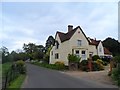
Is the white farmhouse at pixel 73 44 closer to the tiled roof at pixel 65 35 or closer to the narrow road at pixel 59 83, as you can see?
the tiled roof at pixel 65 35

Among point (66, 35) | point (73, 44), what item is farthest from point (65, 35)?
point (73, 44)

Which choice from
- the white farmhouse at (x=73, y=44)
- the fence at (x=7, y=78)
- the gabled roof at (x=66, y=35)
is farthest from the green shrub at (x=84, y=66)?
the fence at (x=7, y=78)

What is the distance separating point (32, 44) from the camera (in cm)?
12875

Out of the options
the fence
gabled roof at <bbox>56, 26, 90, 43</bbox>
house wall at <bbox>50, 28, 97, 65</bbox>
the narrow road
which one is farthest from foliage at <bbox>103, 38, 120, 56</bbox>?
the fence

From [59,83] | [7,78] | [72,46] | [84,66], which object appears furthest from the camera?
[72,46]

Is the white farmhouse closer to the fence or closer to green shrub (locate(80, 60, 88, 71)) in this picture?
green shrub (locate(80, 60, 88, 71))

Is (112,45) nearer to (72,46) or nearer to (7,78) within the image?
(72,46)

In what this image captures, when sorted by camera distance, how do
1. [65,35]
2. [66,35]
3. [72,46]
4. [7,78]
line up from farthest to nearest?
[65,35] → [66,35] → [72,46] → [7,78]

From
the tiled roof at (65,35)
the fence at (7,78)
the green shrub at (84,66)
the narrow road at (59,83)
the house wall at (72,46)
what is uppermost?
the tiled roof at (65,35)

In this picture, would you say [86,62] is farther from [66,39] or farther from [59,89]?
[59,89]

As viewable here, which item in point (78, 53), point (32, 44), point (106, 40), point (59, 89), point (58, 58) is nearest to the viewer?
point (59, 89)

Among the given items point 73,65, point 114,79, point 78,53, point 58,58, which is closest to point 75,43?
point 78,53

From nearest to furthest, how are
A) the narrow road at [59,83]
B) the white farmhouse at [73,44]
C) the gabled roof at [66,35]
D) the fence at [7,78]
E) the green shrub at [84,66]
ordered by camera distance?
1. the fence at [7,78]
2. the narrow road at [59,83]
3. the green shrub at [84,66]
4. the white farmhouse at [73,44]
5. the gabled roof at [66,35]

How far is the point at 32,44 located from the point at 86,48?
270 feet
